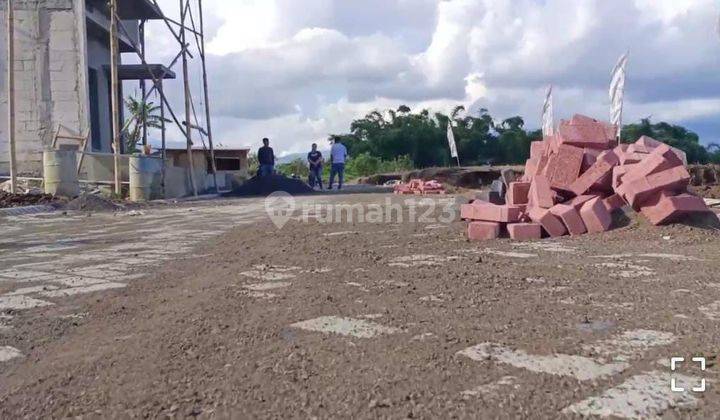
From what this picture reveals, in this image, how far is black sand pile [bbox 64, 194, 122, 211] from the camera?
40.0 ft

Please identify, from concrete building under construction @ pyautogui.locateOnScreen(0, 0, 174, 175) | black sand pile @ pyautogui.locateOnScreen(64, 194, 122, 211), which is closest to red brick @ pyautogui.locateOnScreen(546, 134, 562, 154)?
black sand pile @ pyautogui.locateOnScreen(64, 194, 122, 211)

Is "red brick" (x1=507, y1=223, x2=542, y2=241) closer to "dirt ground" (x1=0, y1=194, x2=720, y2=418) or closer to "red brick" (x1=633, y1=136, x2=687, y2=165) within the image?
"dirt ground" (x1=0, y1=194, x2=720, y2=418)

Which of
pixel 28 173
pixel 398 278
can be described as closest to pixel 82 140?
pixel 28 173

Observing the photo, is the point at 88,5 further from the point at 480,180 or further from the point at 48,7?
the point at 480,180

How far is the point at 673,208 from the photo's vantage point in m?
6.46

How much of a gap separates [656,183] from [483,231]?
166 centimetres

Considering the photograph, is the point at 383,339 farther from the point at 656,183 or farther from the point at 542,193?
the point at 542,193

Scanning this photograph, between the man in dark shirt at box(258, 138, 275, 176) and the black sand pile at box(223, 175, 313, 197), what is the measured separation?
31 cm

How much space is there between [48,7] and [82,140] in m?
3.33

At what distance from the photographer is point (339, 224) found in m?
8.73

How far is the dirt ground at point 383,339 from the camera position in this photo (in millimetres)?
2480

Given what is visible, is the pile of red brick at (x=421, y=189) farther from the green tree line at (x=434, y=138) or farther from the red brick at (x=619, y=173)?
the green tree line at (x=434, y=138)

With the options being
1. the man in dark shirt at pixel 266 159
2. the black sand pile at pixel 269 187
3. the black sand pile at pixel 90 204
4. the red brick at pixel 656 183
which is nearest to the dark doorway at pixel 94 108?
the black sand pile at pixel 269 187

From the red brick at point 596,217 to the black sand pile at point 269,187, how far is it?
1121 cm
